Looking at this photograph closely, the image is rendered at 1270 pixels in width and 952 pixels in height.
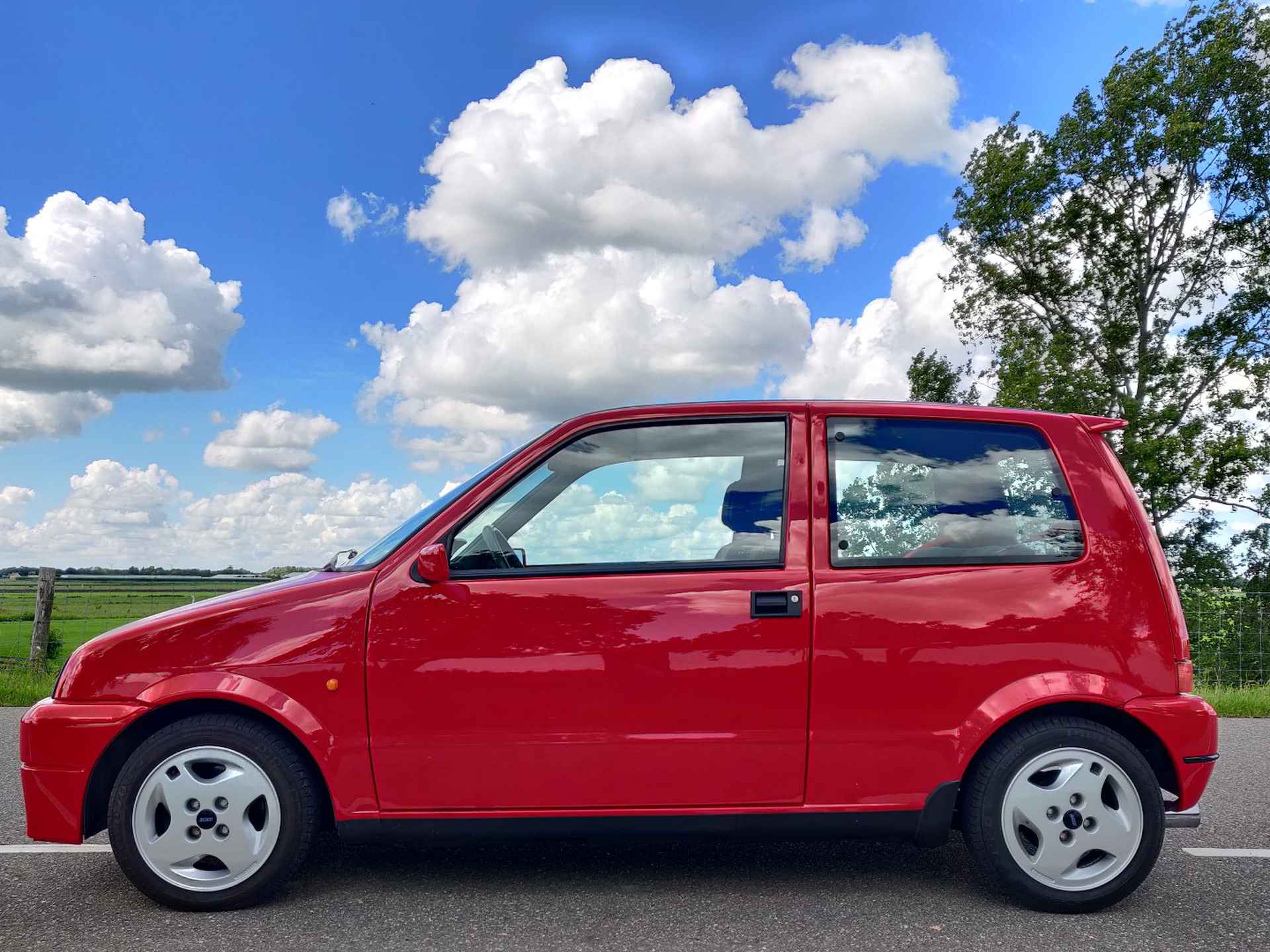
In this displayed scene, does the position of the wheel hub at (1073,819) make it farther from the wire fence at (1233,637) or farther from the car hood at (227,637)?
the wire fence at (1233,637)

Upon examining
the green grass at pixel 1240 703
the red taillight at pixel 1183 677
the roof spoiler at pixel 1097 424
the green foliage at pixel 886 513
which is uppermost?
the roof spoiler at pixel 1097 424

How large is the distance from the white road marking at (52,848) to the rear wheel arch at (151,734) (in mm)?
843

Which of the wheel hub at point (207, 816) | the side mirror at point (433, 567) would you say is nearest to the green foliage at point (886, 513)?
the side mirror at point (433, 567)

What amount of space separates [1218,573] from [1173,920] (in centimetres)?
2796

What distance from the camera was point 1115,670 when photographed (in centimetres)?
370

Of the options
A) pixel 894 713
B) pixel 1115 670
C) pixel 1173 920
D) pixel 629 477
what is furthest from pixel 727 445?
pixel 1173 920

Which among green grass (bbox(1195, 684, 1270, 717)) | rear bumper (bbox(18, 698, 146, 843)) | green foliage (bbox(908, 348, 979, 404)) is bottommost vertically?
green grass (bbox(1195, 684, 1270, 717))

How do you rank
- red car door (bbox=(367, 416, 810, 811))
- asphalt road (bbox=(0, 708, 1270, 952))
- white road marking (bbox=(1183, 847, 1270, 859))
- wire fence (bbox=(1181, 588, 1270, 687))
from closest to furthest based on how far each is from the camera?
asphalt road (bbox=(0, 708, 1270, 952)) < red car door (bbox=(367, 416, 810, 811)) < white road marking (bbox=(1183, 847, 1270, 859)) < wire fence (bbox=(1181, 588, 1270, 687))

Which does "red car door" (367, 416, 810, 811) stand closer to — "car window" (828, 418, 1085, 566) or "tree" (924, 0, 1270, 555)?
"car window" (828, 418, 1085, 566)

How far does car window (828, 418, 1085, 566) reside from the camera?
3.77 m

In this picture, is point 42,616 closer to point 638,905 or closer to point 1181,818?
point 638,905

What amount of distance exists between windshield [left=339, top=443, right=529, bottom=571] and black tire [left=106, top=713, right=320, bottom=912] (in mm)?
701

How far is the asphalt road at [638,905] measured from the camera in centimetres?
336

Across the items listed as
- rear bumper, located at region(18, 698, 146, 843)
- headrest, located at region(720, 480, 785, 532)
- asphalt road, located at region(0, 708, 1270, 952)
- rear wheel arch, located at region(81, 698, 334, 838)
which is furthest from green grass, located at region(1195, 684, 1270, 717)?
rear bumper, located at region(18, 698, 146, 843)
